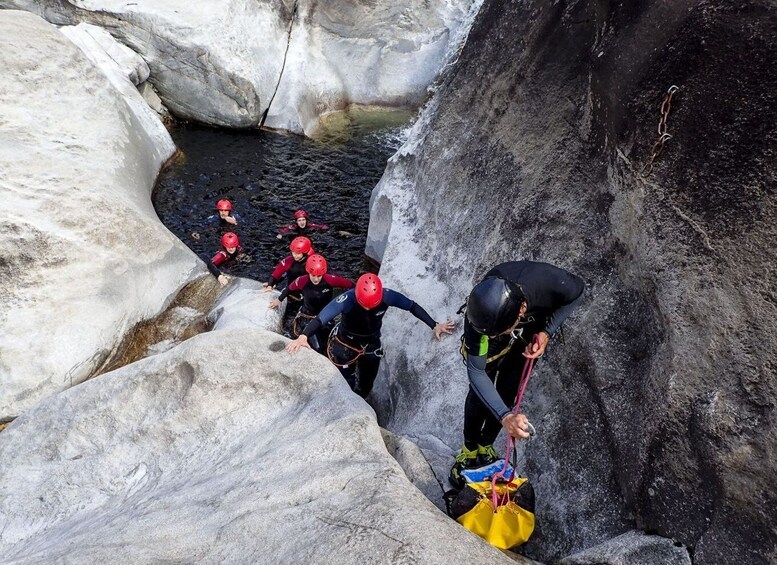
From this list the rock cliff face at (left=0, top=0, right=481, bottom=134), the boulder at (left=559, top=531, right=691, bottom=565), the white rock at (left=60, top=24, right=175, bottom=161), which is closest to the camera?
the boulder at (left=559, top=531, right=691, bottom=565)

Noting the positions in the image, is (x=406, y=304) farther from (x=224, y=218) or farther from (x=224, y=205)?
(x=224, y=218)

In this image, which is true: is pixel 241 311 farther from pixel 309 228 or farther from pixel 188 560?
pixel 188 560

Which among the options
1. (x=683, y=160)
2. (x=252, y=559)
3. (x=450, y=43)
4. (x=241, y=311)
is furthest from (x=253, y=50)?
(x=252, y=559)

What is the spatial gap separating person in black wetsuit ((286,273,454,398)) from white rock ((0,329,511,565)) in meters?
1.30

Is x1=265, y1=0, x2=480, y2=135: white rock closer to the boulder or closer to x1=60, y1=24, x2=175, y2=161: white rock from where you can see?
x1=60, y1=24, x2=175, y2=161: white rock

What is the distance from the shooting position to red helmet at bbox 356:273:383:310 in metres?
7.35

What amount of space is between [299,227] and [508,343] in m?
9.19

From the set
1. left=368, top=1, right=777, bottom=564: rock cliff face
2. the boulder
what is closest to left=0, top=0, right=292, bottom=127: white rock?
left=368, top=1, right=777, bottom=564: rock cliff face

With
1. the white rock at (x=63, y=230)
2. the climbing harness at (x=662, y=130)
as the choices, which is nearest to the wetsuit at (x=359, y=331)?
the climbing harness at (x=662, y=130)

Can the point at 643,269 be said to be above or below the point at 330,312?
above

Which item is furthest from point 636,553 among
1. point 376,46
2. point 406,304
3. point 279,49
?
point 376,46

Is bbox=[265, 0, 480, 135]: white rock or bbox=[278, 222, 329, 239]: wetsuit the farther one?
bbox=[265, 0, 480, 135]: white rock

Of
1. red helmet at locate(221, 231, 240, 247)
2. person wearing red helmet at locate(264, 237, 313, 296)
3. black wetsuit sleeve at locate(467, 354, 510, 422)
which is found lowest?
red helmet at locate(221, 231, 240, 247)

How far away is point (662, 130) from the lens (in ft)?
17.0
